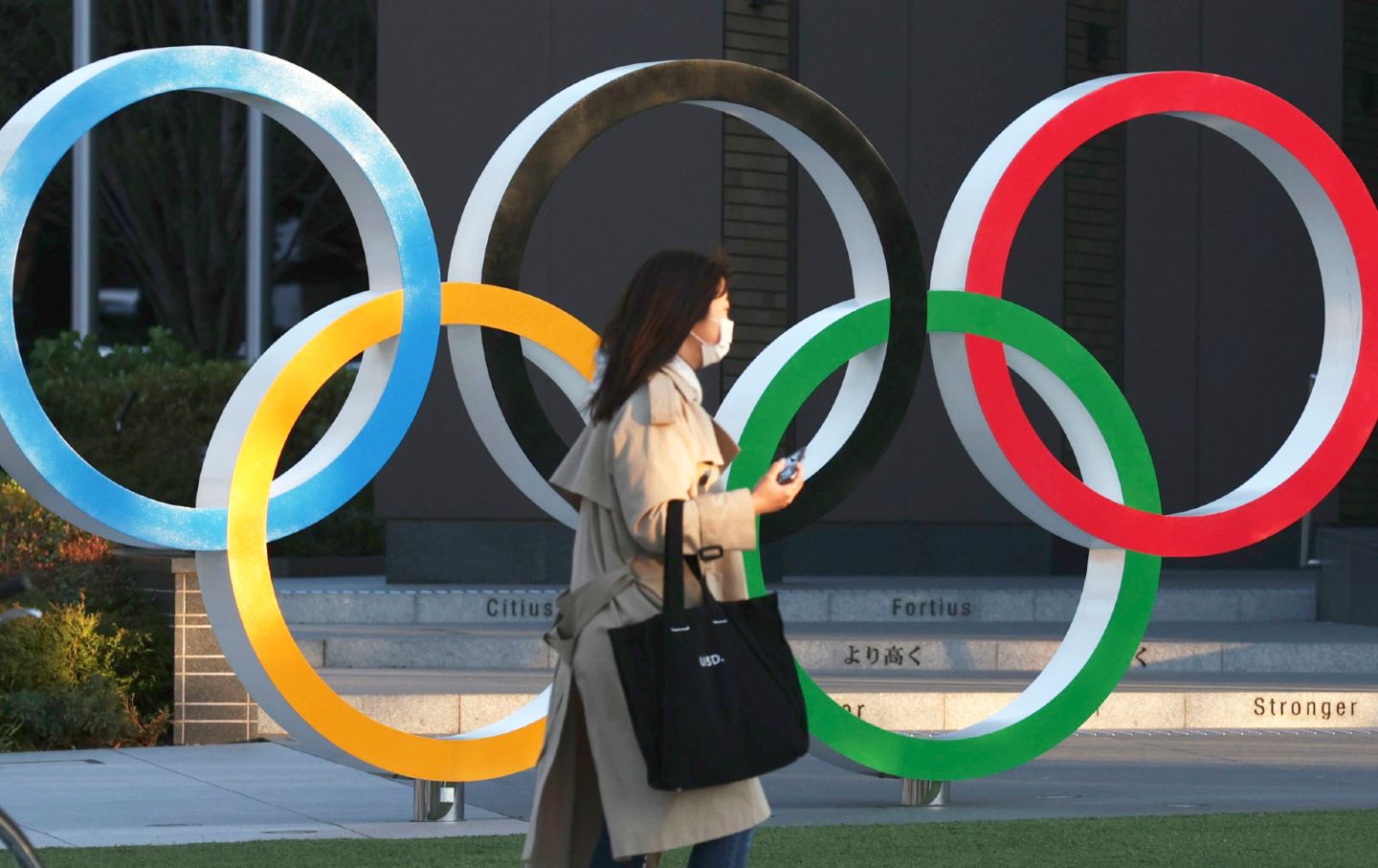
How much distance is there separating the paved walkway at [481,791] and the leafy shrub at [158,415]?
Answer: 281 inches

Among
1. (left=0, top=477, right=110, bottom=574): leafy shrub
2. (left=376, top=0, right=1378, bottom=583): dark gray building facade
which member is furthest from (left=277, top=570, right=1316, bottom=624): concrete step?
(left=0, top=477, right=110, bottom=574): leafy shrub

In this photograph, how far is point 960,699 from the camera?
10.9 metres

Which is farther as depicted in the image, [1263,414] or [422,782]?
[1263,414]

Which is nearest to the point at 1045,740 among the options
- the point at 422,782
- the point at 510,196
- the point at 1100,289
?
the point at 422,782

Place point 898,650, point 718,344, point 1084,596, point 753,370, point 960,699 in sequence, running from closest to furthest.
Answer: point 718,344, point 753,370, point 1084,596, point 960,699, point 898,650

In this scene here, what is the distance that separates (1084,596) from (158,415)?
36.5 feet

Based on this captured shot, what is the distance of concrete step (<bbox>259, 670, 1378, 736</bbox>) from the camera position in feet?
33.8

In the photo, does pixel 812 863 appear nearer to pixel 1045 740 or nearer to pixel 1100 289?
pixel 1045 740

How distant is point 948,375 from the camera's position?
8.62 meters

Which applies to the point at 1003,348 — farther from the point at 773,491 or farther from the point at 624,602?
the point at 624,602

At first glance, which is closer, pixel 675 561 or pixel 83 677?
pixel 675 561

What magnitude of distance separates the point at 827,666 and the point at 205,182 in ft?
42.9

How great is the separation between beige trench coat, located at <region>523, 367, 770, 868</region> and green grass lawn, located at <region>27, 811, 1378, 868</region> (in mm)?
2437

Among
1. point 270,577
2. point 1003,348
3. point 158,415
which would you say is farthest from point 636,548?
point 158,415
